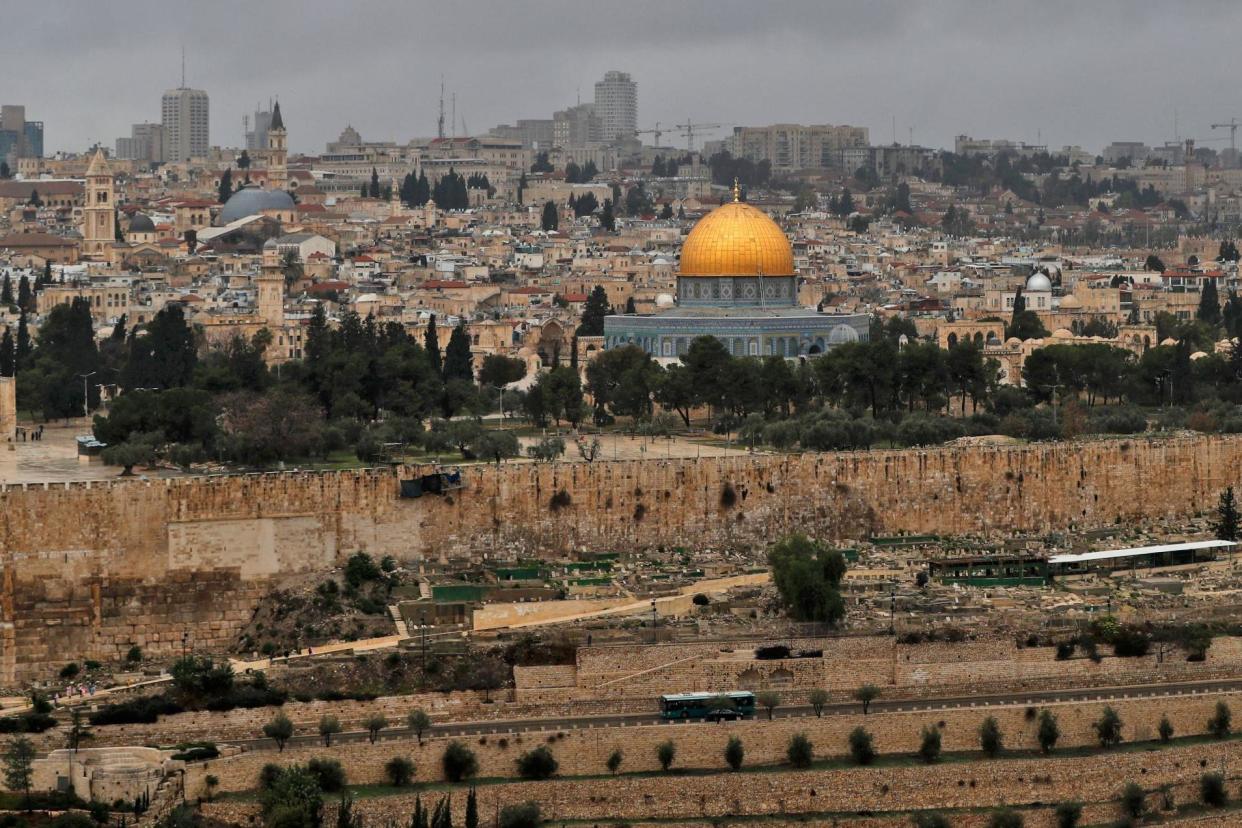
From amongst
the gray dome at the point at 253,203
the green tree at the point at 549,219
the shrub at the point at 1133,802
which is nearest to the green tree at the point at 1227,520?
the shrub at the point at 1133,802

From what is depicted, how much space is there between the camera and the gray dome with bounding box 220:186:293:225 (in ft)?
420

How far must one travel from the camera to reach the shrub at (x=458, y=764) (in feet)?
126

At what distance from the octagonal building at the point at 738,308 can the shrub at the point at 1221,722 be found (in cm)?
3346

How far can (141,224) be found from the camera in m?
127

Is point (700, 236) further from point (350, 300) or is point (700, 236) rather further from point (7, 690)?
point (7, 690)

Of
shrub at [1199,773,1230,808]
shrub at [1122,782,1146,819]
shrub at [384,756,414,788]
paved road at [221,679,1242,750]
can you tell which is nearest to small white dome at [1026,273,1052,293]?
paved road at [221,679,1242,750]

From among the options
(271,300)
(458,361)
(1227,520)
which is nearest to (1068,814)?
(1227,520)

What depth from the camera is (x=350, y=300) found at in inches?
3784

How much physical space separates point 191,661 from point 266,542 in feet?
21.2

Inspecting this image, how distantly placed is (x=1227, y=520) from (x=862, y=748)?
47.7ft

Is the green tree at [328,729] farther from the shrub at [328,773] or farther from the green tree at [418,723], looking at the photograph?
the green tree at [418,723]

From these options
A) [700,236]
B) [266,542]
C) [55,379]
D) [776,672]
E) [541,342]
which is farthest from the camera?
[541,342]

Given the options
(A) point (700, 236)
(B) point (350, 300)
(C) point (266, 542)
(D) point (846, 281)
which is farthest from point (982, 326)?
(C) point (266, 542)

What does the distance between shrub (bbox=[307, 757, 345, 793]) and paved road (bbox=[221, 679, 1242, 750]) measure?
82 cm
